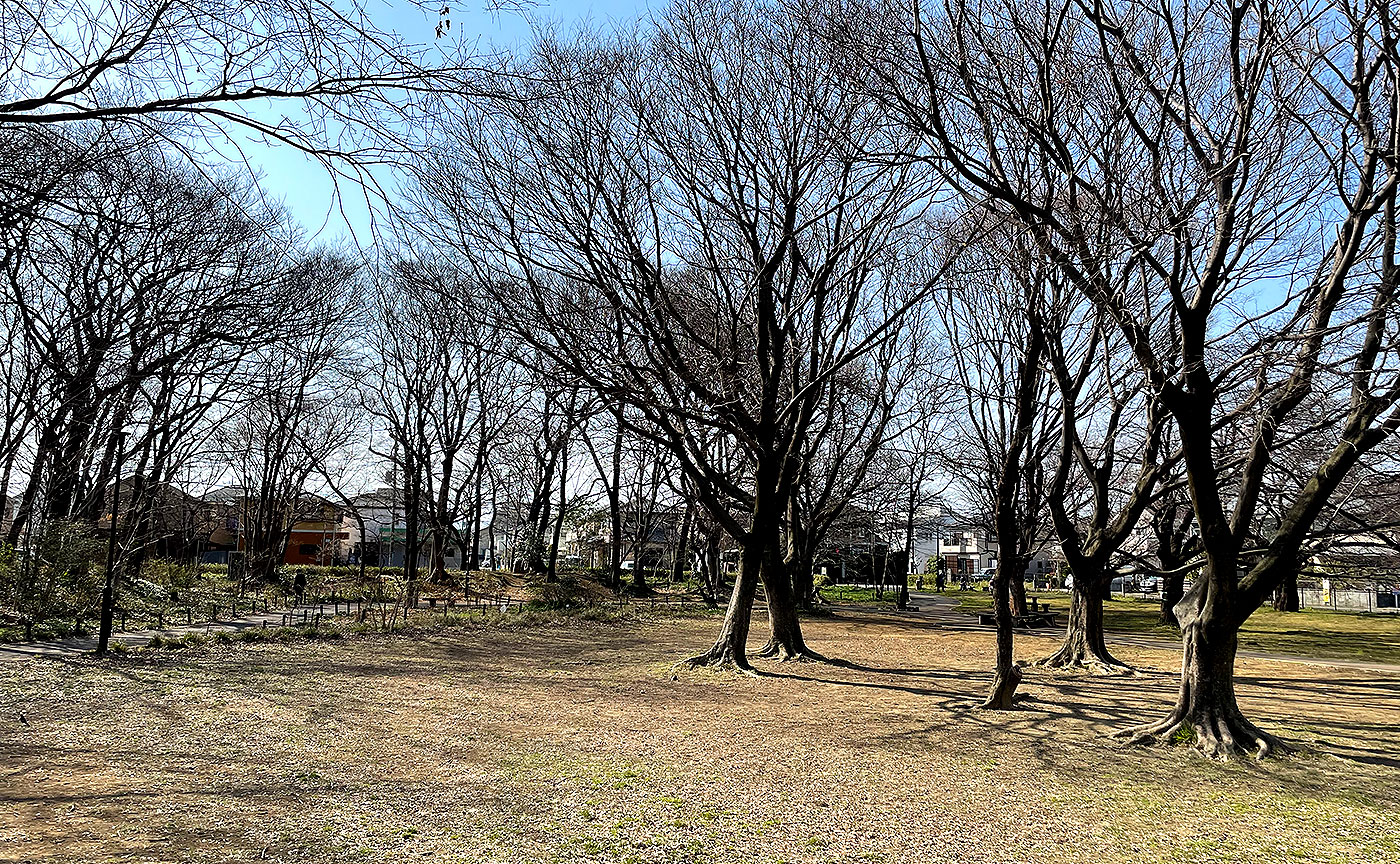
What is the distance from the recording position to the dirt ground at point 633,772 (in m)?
5.10

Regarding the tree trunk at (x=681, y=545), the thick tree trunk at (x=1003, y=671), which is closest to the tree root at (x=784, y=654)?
the thick tree trunk at (x=1003, y=671)

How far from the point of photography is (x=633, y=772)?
6.77 metres

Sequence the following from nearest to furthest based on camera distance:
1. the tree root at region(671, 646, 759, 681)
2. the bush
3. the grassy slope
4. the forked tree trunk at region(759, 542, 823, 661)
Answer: the tree root at region(671, 646, 759, 681), the forked tree trunk at region(759, 542, 823, 661), the grassy slope, the bush

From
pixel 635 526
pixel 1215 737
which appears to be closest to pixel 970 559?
pixel 635 526

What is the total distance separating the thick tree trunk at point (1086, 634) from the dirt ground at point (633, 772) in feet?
6.96

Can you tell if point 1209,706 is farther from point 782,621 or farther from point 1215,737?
point 782,621

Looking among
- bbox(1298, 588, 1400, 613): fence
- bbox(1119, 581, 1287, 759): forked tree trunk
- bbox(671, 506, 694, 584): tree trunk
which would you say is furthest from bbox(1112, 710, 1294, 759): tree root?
bbox(1298, 588, 1400, 613): fence

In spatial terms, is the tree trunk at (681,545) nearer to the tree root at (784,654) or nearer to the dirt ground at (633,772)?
the tree root at (784,654)

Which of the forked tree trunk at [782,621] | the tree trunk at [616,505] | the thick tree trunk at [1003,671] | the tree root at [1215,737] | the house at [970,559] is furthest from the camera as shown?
the house at [970,559]

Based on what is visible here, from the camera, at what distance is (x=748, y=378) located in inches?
550

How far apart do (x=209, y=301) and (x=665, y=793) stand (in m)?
12.8

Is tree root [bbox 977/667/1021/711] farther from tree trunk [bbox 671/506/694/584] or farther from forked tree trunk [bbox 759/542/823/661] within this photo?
tree trunk [bbox 671/506/694/584]

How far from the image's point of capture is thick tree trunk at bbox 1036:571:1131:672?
46.0 ft

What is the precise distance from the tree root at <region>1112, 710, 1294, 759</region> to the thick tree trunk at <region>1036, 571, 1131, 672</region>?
5.94 meters
